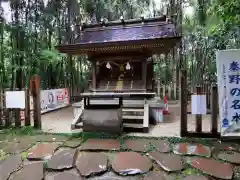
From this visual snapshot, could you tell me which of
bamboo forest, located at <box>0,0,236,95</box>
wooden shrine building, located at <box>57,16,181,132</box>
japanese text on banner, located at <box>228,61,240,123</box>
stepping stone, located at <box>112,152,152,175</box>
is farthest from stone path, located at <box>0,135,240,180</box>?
bamboo forest, located at <box>0,0,236,95</box>

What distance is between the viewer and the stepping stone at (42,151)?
3781 mm

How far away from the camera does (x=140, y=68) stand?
762 cm

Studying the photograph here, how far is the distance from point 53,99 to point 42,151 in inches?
196

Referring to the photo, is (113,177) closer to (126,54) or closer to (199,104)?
(199,104)

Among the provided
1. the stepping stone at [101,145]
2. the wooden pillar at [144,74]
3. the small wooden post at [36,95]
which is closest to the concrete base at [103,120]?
the stepping stone at [101,145]

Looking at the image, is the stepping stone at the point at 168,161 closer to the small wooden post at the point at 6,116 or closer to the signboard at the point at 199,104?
the signboard at the point at 199,104

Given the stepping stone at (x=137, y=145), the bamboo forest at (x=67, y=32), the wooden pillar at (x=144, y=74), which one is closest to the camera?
the stepping stone at (x=137, y=145)

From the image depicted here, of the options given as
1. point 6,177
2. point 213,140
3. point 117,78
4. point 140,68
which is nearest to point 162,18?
point 140,68

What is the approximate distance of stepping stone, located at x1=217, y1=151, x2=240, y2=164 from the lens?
345 centimetres

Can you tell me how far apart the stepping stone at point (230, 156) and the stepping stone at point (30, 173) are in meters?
2.96

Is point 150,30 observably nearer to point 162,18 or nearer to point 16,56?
point 162,18

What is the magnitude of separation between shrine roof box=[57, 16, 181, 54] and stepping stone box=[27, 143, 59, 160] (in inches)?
133

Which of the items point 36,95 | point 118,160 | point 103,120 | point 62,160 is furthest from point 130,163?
point 36,95

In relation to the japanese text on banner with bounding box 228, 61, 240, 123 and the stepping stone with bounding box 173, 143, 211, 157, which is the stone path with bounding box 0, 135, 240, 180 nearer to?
the stepping stone with bounding box 173, 143, 211, 157
